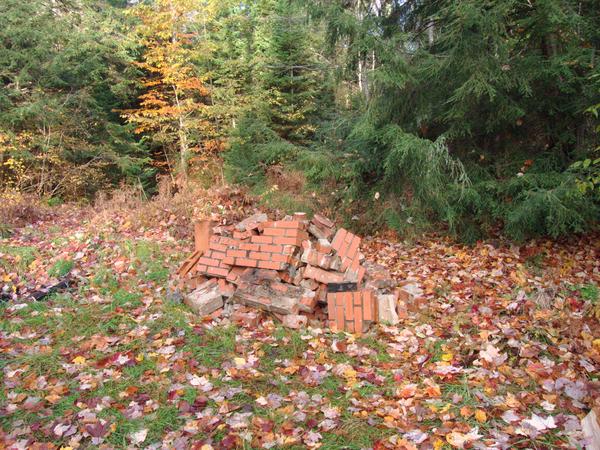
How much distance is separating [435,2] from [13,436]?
724 cm

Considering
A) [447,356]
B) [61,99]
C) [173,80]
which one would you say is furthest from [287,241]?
[173,80]

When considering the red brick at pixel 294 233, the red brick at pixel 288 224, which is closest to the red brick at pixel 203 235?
the red brick at pixel 288 224

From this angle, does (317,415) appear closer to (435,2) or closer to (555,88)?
(555,88)

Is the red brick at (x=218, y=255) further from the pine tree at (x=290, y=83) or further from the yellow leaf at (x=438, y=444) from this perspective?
the pine tree at (x=290, y=83)

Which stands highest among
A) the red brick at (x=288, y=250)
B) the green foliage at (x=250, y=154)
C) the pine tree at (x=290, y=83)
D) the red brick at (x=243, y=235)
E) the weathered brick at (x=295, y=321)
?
the pine tree at (x=290, y=83)

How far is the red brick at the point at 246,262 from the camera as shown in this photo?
4.77 meters

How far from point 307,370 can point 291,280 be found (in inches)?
50.4

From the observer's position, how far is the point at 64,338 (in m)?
4.11

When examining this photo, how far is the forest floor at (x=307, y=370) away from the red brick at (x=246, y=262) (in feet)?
2.33

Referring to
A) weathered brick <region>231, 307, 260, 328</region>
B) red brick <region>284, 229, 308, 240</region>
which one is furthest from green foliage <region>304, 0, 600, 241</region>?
weathered brick <region>231, 307, 260, 328</region>

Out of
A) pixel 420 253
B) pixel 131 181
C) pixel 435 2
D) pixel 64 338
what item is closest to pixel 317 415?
pixel 64 338

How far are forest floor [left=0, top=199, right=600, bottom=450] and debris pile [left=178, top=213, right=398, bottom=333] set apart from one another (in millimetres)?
204

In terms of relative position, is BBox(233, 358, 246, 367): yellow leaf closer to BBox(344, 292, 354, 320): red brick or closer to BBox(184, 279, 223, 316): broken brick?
BBox(184, 279, 223, 316): broken brick

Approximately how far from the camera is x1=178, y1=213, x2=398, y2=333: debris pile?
4.35 m
